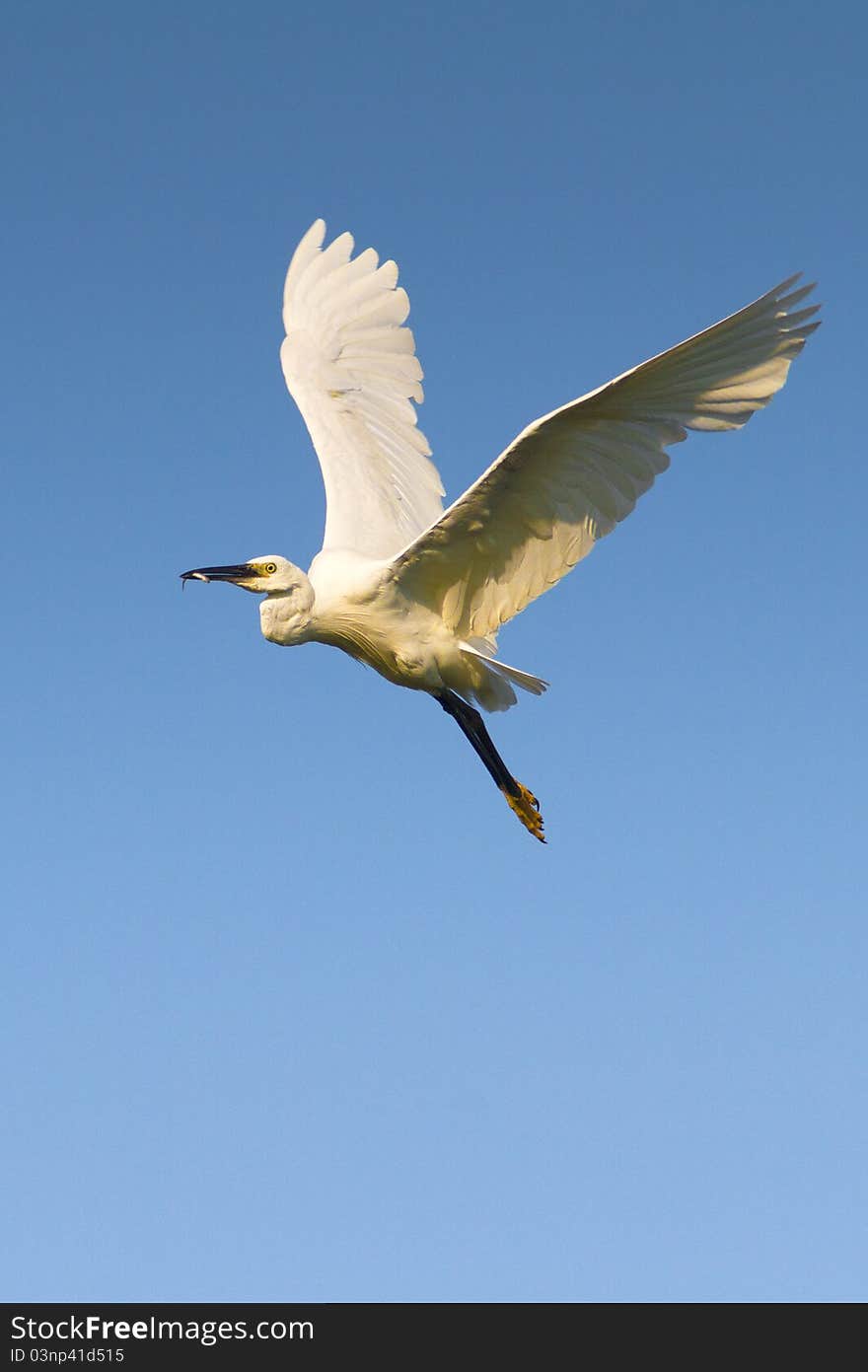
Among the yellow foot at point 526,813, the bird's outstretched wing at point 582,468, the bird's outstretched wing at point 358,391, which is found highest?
the bird's outstretched wing at point 358,391

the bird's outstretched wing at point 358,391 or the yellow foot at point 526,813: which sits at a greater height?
the bird's outstretched wing at point 358,391

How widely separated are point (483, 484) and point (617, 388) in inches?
57.5

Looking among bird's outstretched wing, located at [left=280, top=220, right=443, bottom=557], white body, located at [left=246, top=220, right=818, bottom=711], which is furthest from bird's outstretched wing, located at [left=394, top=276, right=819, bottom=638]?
bird's outstretched wing, located at [left=280, top=220, right=443, bottom=557]

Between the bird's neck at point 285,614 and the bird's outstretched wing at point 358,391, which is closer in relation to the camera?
the bird's neck at point 285,614

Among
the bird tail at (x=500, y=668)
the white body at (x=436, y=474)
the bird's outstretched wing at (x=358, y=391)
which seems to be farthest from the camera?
the bird's outstretched wing at (x=358, y=391)

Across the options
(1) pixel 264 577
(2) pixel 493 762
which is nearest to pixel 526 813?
(2) pixel 493 762

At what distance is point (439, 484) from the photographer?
18.6 metres

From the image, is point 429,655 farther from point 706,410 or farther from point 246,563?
point 706,410

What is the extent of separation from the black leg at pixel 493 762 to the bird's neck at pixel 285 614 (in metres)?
1.58

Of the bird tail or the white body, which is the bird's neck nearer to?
the white body

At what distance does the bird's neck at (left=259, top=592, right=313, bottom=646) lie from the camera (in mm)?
15336

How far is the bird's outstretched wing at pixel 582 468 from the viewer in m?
12.7

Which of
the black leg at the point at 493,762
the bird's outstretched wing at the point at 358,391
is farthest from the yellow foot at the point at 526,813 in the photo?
the bird's outstretched wing at the point at 358,391

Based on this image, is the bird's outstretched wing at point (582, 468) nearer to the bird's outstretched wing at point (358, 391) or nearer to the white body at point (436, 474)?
the white body at point (436, 474)
